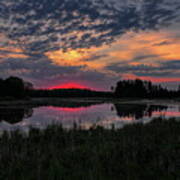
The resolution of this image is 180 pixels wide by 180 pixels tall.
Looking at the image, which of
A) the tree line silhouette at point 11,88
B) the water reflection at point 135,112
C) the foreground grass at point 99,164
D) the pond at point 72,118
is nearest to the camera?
the foreground grass at point 99,164

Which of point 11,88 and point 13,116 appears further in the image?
point 11,88

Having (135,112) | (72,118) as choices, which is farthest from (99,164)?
(135,112)

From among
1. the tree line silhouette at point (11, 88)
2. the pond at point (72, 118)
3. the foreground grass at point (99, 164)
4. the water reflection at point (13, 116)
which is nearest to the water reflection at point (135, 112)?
the pond at point (72, 118)

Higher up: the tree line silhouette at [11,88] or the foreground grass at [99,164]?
the tree line silhouette at [11,88]

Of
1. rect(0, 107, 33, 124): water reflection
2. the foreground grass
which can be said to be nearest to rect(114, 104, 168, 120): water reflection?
rect(0, 107, 33, 124): water reflection

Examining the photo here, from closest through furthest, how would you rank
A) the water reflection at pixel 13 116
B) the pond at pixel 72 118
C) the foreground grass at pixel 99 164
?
the foreground grass at pixel 99 164, the pond at pixel 72 118, the water reflection at pixel 13 116

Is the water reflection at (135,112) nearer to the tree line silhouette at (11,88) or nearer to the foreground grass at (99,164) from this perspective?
the foreground grass at (99,164)

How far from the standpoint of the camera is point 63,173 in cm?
623

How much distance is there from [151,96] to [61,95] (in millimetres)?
86186

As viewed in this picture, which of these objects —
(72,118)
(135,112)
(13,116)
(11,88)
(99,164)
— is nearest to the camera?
(99,164)

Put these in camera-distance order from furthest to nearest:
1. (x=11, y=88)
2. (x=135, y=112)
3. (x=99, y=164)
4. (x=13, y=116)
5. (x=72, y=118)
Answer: (x=11, y=88)
(x=135, y=112)
(x=13, y=116)
(x=72, y=118)
(x=99, y=164)

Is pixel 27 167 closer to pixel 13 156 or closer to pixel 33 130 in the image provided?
pixel 13 156

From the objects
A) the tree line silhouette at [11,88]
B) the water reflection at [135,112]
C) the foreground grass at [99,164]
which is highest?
the tree line silhouette at [11,88]

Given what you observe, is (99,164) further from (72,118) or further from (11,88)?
(11,88)
